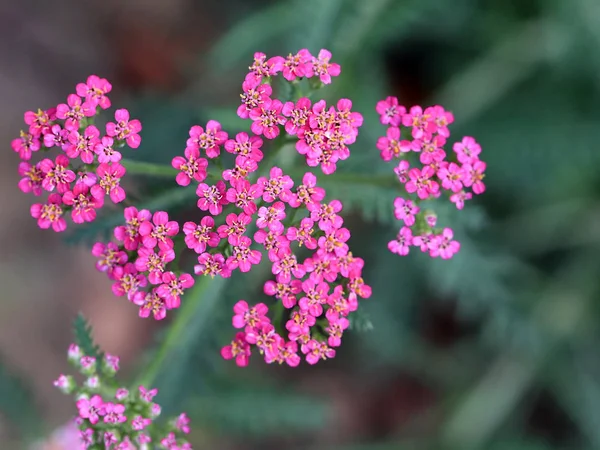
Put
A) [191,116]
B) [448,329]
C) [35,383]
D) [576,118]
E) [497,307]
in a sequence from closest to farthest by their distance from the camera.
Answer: [497,307]
[191,116]
[576,118]
[35,383]
[448,329]

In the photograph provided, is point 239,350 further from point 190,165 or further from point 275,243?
point 190,165

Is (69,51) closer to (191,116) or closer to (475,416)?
(191,116)

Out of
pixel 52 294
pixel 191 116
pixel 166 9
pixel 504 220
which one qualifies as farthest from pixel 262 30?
pixel 52 294

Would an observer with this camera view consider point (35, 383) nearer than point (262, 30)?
No

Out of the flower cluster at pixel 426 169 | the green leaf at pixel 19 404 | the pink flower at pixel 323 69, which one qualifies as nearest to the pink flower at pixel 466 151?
the flower cluster at pixel 426 169

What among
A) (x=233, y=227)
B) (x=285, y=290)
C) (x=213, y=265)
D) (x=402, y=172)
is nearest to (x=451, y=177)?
(x=402, y=172)

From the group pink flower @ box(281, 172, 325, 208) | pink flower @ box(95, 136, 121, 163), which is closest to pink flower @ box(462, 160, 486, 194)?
pink flower @ box(281, 172, 325, 208)

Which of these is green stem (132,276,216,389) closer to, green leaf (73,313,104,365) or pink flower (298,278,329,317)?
green leaf (73,313,104,365)
